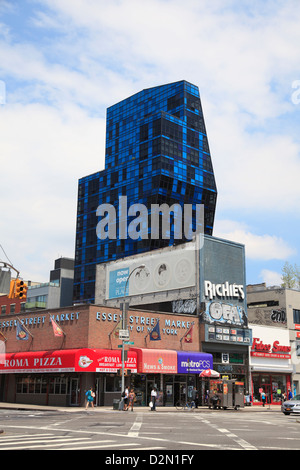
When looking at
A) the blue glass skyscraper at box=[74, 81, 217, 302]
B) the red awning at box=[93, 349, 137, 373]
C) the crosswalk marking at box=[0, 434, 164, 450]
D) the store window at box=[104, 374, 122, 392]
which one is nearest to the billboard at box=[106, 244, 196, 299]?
the red awning at box=[93, 349, 137, 373]

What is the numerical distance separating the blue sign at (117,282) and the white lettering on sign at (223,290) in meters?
11.6

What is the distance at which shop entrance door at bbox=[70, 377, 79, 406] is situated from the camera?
1651 inches

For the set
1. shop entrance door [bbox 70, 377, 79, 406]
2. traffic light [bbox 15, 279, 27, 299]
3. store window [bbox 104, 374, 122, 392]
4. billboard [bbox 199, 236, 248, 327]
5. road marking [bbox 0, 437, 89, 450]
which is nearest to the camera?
road marking [bbox 0, 437, 89, 450]

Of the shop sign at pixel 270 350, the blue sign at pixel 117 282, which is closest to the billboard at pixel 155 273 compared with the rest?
the blue sign at pixel 117 282

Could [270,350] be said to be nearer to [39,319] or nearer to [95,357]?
[95,357]

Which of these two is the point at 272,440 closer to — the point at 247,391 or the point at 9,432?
the point at 9,432

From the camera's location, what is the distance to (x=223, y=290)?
54.1 meters

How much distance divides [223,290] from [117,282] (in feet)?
45.9

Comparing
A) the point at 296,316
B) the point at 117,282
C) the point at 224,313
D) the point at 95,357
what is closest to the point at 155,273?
the point at 117,282

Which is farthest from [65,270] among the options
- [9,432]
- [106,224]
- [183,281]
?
[9,432]

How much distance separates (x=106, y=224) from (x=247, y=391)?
89.9 metres

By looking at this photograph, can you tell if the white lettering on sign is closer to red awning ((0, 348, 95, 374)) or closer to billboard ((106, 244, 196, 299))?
billboard ((106, 244, 196, 299))

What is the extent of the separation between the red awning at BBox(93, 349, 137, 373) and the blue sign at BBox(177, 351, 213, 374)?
5.00 m

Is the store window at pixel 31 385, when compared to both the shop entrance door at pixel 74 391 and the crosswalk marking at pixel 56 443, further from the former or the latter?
the crosswalk marking at pixel 56 443
